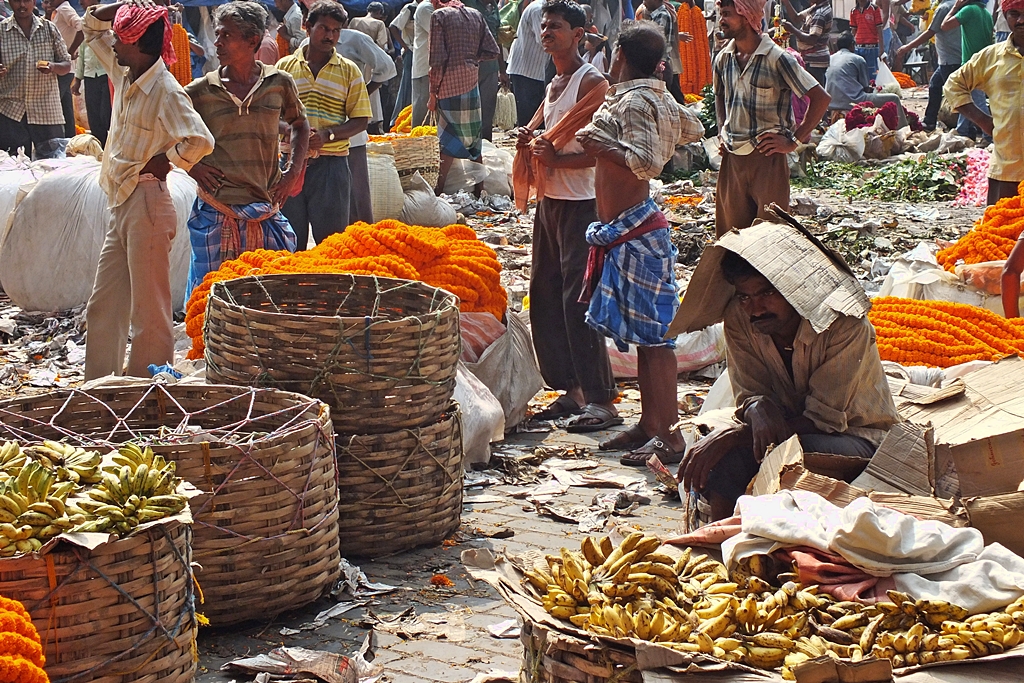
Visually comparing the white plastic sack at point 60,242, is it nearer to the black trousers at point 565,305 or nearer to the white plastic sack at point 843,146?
the black trousers at point 565,305

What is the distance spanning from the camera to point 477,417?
5.63 meters

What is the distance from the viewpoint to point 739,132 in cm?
771

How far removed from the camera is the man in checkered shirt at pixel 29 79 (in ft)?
37.7

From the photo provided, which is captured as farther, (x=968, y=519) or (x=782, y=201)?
(x=782, y=201)

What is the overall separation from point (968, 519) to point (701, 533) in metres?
0.74

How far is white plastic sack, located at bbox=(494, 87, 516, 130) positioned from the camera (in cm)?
1841

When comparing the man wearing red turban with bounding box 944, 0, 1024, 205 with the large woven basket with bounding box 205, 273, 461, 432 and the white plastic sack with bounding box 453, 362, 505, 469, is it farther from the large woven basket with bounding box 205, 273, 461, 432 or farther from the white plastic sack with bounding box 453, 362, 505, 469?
the large woven basket with bounding box 205, 273, 461, 432

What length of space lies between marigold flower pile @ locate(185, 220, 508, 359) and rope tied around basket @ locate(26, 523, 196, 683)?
2.57m

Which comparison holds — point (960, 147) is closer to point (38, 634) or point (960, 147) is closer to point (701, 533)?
point (701, 533)

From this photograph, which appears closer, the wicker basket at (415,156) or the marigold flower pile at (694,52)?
the wicker basket at (415,156)

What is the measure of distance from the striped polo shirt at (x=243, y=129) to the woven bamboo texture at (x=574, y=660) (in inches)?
166

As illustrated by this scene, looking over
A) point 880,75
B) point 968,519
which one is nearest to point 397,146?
point 968,519

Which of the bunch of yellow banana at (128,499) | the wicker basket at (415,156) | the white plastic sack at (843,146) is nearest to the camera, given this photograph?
the bunch of yellow banana at (128,499)

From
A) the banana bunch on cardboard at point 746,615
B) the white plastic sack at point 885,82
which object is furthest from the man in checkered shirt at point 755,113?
the white plastic sack at point 885,82
